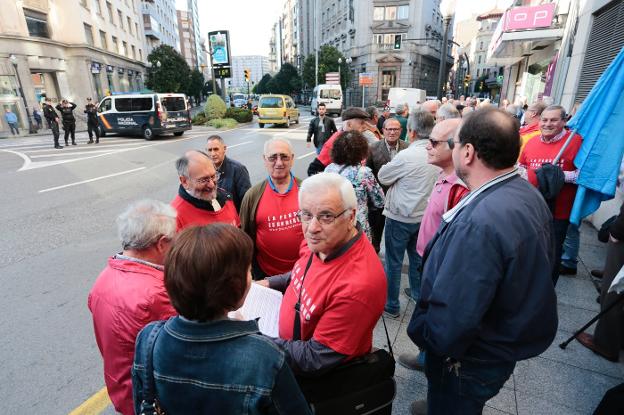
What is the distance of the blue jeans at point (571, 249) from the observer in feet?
13.3

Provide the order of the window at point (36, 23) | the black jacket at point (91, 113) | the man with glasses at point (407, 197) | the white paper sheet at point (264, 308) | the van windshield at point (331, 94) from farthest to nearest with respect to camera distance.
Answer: the van windshield at point (331, 94) < the window at point (36, 23) < the black jacket at point (91, 113) < the man with glasses at point (407, 197) < the white paper sheet at point (264, 308)

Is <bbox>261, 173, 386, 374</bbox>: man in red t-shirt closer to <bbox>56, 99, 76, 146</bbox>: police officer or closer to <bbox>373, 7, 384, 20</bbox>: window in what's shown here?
<bbox>56, 99, 76, 146</bbox>: police officer

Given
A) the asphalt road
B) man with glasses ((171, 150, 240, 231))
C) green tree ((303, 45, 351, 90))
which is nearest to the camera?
man with glasses ((171, 150, 240, 231))

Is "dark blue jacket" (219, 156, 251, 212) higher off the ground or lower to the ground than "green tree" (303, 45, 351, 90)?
lower

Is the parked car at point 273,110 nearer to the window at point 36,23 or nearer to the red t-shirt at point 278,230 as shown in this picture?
the window at point 36,23

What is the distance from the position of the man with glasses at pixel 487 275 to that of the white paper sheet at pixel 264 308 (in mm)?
747

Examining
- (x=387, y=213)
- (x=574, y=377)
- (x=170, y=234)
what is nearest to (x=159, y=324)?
(x=170, y=234)

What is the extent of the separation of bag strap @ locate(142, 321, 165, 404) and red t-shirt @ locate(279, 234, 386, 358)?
0.64 m

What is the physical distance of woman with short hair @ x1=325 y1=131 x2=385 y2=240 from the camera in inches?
119

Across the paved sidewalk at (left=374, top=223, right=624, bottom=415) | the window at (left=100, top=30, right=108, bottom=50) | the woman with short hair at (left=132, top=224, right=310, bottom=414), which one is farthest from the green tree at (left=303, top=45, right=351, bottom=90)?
the woman with short hair at (left=132, top=224, right=310, bottom=414)

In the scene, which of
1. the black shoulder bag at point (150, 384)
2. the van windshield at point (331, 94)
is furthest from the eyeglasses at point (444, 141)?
the van windshield at point (331, 94)

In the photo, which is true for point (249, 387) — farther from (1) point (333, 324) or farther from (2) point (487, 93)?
(2) point (487, 93)

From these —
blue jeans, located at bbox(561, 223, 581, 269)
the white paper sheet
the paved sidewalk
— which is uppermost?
the white paper sheet

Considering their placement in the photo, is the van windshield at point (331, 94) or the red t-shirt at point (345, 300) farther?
the van windshield at point (331, 94)
